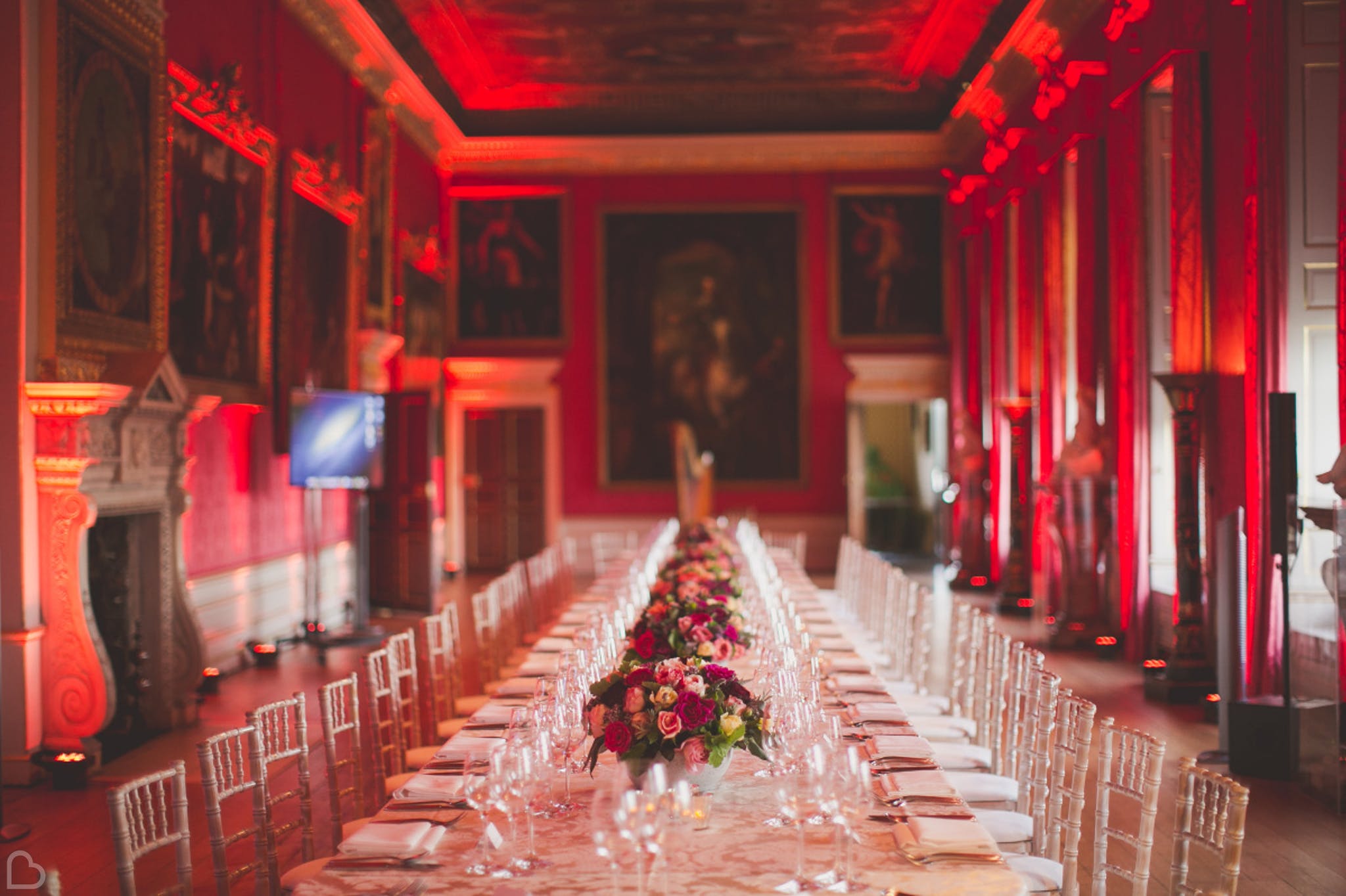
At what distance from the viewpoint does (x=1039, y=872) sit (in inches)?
134

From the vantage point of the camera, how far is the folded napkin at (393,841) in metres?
2.78

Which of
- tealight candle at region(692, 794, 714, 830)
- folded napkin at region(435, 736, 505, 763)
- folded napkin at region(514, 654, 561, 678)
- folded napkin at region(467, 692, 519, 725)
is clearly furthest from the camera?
folded napkin at region(514, 654, 561, 678)

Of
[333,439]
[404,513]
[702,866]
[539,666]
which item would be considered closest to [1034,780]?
[702,866]

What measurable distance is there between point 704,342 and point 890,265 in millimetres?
2907

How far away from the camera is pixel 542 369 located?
55.4 ft

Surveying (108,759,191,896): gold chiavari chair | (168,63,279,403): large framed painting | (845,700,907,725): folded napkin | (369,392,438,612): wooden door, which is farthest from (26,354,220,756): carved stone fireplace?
(369,392,438,612): wooden door

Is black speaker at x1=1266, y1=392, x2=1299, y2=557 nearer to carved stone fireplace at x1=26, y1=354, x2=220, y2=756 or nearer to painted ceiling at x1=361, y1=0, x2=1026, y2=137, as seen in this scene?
carved stone fireplace at x1=26, y1=354, x2=220, y2=756

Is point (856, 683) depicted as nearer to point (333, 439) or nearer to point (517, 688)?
point (517, 688)

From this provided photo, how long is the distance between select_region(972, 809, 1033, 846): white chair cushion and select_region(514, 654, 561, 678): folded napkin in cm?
188

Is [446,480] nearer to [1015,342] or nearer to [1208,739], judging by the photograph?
[1015,342]

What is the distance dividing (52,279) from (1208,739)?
7.10 m

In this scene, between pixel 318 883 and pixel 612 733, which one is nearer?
pixel 318 883

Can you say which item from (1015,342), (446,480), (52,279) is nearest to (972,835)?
(52,279)

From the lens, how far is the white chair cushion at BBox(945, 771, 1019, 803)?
13.9ft
